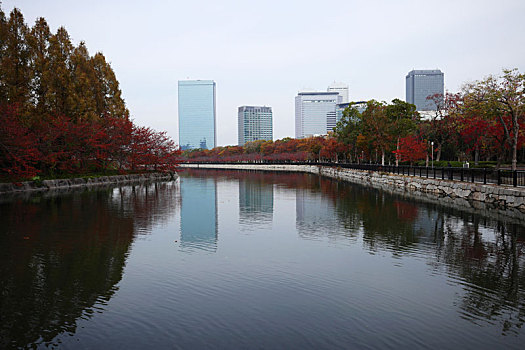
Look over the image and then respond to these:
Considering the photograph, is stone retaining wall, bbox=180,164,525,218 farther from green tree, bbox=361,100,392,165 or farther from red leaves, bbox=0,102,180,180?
red leaves, bbox=0,102,180,180

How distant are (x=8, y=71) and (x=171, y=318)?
113ft

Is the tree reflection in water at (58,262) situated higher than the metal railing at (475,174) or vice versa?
the metal railing at (475,174)

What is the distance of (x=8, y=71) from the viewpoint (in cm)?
3288

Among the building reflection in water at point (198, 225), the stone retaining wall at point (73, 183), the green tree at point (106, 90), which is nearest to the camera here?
the building reflection in water at point (198, 225)

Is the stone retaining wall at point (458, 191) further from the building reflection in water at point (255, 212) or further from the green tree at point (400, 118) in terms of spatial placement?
the building reflection in water at point (255, 212)

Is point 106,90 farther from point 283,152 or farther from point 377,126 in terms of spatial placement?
point 283,152

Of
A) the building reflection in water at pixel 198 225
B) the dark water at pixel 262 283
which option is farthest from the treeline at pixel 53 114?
the dark water at pixel 262 283

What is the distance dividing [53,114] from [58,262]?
31.6 metres

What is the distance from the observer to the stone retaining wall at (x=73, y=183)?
2952 centimetres

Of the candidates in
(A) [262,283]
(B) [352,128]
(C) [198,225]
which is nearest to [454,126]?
(B) [352,128]

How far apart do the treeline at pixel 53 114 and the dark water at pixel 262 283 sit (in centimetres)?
1562

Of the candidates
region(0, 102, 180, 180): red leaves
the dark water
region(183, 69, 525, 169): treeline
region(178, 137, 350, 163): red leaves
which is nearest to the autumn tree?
region(183, 69, 525, 169): treeline

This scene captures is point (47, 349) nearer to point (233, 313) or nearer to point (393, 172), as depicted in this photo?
point (233, 313)

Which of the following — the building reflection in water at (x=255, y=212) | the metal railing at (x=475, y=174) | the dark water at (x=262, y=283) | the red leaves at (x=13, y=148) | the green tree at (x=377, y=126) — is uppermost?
the green tree at (x=377, y=126)
